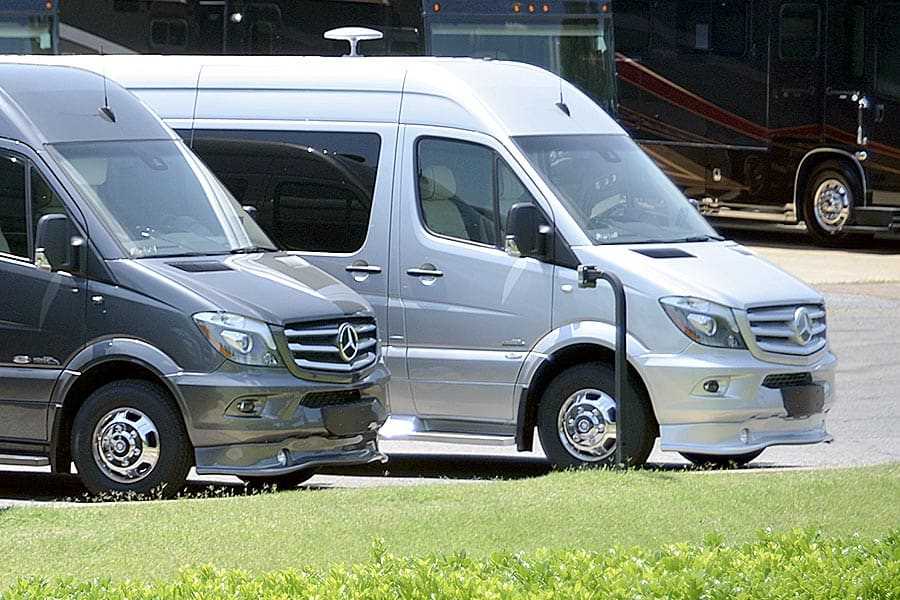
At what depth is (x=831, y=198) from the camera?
84.8ft

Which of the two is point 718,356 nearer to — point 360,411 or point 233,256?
point 360,411

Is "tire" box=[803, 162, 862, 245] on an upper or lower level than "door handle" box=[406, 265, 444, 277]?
lower

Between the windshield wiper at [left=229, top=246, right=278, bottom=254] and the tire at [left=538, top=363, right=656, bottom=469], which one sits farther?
the tire at [left=538, top=363, right=656, bottom=469]

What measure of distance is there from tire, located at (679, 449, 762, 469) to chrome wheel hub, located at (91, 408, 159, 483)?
3517 mm

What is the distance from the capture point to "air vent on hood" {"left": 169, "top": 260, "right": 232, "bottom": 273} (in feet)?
34.4

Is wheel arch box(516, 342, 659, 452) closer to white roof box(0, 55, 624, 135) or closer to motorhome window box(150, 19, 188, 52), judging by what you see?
white roof box(0, 55, 624, 135)

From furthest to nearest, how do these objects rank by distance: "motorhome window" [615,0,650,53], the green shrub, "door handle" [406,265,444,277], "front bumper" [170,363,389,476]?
"motorhome window" [615,0,650,53] → "door handle" [406,265,444,277] → "front bumper" [170,363,389,476] → the green shrub

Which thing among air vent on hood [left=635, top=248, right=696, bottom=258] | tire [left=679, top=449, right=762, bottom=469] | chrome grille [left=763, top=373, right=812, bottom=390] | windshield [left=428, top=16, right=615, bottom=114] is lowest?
tire [left=679, top=449, right=762, bottom=469]

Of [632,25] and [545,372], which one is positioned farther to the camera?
[632,25]

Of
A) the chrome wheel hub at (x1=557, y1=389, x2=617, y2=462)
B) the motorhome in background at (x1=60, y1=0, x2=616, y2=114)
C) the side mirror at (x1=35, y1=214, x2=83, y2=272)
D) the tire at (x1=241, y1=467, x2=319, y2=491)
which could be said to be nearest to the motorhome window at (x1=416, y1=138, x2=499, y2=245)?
the chrome wheel hub at (x1=557, y1=389, x2=617, y2=462)

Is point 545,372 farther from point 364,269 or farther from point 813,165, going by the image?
point 813,165

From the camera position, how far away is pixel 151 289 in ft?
33.7

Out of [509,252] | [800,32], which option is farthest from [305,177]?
[800,32]

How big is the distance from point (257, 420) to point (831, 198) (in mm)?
16993
